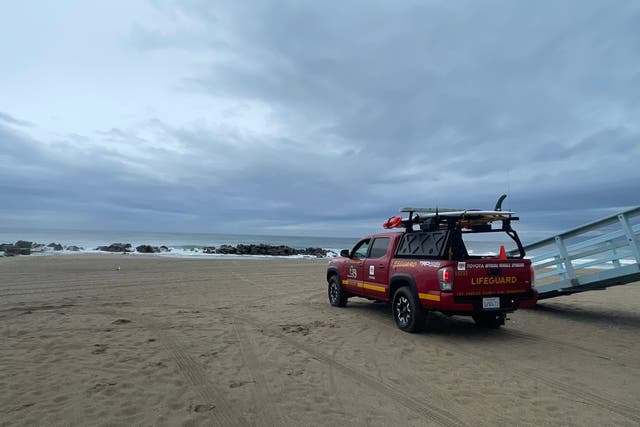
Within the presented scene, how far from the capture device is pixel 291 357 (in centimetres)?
542

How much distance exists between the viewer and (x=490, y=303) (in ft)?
20.8

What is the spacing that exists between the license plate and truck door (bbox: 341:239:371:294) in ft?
9.33

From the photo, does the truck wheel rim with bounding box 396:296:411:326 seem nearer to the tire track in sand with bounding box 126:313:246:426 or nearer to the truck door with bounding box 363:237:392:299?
the truck door with bounding box 363:237:392:299

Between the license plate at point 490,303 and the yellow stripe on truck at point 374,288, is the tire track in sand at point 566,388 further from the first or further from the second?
the yellow stripe on truck at point 374,288

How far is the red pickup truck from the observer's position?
619cm

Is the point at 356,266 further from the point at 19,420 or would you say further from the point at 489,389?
the point at 19,420

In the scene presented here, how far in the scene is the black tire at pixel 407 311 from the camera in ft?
21.8

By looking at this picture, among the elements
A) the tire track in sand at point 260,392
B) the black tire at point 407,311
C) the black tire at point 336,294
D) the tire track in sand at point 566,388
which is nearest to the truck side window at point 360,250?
the black tire at point 336,294

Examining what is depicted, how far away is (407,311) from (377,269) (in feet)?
4.15

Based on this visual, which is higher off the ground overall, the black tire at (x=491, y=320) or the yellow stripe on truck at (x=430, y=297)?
the yellow stripe on truck at (x=430, y=297)

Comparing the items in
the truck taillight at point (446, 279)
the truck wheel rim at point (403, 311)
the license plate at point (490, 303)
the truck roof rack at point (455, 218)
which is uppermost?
the truck roof rack at point (455, 218)

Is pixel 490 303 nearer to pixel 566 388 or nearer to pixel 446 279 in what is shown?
pixel 446 279

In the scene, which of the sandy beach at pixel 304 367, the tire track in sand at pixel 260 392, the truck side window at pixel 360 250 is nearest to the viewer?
the tire track in sand at pixel 260 392

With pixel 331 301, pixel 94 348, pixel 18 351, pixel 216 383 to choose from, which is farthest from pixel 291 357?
pixel 331 301
